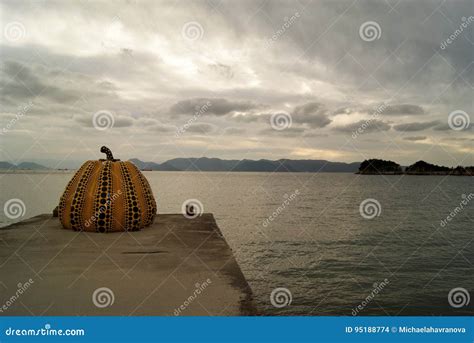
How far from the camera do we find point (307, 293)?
10320 millimetres

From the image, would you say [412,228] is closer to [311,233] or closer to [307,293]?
[311,233]

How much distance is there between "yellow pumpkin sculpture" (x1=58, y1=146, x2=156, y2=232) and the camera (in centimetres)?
1062

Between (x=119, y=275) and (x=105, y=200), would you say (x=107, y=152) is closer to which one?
(x=105, y=200)

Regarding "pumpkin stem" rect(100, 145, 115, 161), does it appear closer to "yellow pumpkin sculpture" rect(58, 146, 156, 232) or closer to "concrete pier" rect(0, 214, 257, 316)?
"yellow pumpkin sculpture" rect(58, 146, 156, 232)

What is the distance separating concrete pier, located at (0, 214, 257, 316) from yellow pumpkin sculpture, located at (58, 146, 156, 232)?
0.35 meters

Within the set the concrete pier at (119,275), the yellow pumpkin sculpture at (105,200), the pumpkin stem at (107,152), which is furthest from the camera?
the pumpkin stem at (107,152)

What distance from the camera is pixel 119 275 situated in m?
6.60

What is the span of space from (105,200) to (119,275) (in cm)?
440

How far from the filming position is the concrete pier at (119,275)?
16.8 ft

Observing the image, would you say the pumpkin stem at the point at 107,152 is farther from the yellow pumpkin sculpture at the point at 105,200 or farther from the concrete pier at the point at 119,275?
the concrete pier at the point at 119,275

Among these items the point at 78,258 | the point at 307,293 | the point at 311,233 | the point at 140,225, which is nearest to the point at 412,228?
the point at 311,233

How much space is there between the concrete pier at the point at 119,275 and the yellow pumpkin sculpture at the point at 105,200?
354mm

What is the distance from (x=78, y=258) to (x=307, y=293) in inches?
223

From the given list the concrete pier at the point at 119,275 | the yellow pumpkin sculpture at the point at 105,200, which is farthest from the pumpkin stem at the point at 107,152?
the concrete pier at the point at 119,275
